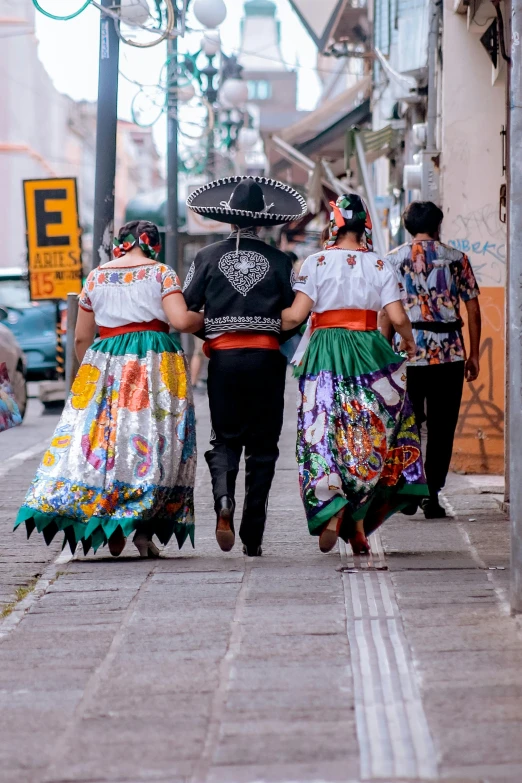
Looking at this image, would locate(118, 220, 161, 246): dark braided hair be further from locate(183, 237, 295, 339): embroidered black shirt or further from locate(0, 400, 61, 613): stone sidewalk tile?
locate(0, 400, 61, 613): stone sidewalk tile

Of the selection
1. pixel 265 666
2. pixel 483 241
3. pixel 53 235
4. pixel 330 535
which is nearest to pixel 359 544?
pixel 330 535

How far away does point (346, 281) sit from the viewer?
266 inches

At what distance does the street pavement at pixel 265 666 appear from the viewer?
366 cm

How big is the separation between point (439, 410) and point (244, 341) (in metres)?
1.71

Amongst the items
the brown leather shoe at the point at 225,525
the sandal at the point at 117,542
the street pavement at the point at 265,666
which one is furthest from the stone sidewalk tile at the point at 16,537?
the brown leather shoe at the point at 225,525

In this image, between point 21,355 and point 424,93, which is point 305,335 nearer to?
point 424,93

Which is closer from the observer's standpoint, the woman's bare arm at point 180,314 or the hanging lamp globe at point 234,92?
the woman's bare arm at point 180,314

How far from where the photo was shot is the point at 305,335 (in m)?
6.98

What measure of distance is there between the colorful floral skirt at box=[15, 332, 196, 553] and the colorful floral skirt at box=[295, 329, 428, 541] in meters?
0.62

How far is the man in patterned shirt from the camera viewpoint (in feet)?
26.2

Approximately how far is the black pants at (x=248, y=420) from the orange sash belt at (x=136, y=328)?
306 mm

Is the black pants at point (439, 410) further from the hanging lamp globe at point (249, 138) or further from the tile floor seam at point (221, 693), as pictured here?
the hanging lamp globe at point (249, 138)

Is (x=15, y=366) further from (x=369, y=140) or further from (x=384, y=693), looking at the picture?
(x=384, y=693)

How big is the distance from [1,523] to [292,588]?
2.94 m
